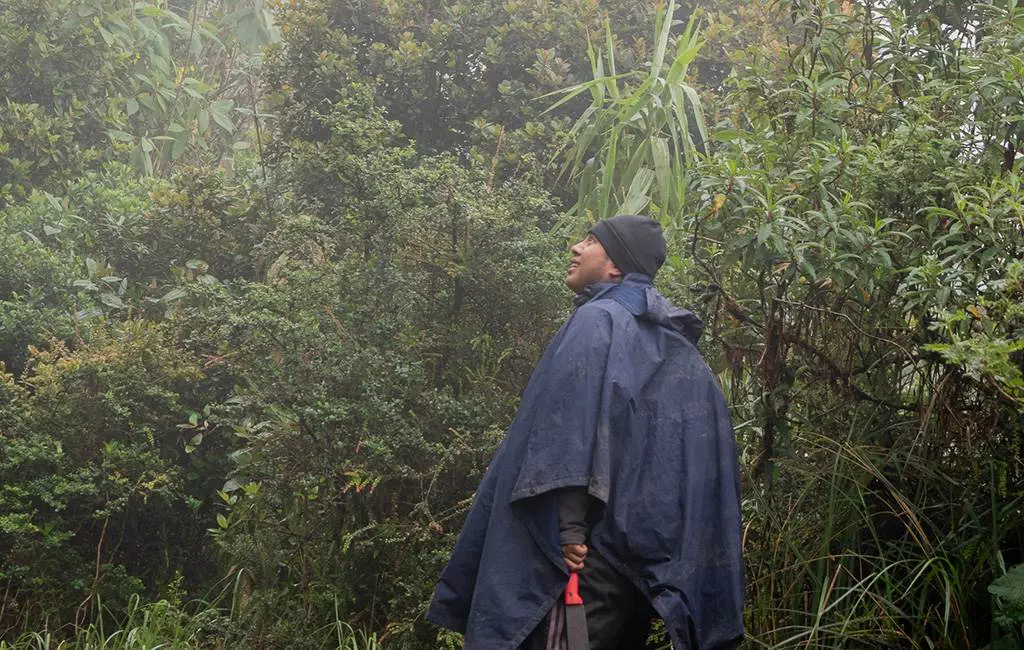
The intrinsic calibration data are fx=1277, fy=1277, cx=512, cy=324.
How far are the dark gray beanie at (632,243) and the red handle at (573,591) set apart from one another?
3.30 feet

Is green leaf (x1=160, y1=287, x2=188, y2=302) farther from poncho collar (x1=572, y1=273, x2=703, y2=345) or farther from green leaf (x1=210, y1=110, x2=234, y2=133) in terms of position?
green leaf (x1=210, y1=110, x2=234, y2=133)

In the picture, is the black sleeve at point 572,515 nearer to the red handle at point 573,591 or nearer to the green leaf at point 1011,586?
the red handle at point 573,591

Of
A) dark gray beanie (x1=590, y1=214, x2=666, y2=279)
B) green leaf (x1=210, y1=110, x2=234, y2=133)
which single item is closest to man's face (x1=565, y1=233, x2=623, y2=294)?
dark gray beanie (x1=590, y1=214, x2=666, y2=279)

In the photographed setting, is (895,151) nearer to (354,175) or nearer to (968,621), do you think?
(968,621)

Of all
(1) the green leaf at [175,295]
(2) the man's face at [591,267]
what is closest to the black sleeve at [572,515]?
(2) the man's face at [591,267]

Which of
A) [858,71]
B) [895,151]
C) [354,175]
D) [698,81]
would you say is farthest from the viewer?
[698,81]

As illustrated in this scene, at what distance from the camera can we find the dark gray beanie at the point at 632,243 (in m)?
4.02

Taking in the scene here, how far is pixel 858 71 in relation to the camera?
502cm

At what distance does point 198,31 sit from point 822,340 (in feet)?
32.0

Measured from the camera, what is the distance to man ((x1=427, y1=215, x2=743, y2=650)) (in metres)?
3.54

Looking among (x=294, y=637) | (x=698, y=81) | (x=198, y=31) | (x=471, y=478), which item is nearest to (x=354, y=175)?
(x=471, y=478)

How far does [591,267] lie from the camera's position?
4.06 metres

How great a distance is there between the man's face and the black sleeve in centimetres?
79

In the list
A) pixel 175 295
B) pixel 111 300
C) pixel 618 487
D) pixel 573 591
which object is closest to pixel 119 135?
pixel 111 300
